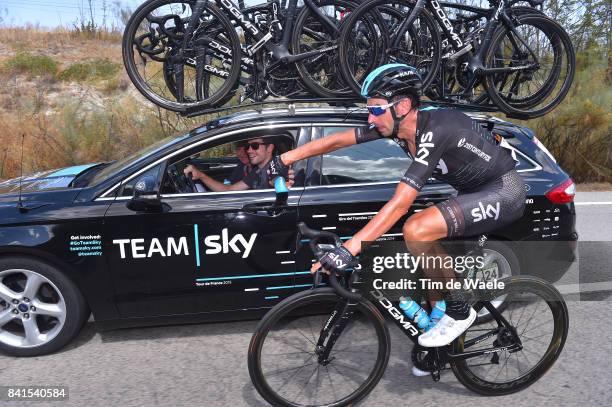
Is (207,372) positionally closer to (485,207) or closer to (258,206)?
(258,206)

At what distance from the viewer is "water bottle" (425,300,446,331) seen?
3127 millimetres

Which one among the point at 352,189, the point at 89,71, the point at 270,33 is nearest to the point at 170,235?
the point at 352,189

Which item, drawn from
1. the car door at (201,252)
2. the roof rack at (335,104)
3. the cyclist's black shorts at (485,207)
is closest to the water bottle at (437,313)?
the cyclist's black shorts at (485,207)

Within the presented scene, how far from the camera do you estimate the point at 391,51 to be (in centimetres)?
459

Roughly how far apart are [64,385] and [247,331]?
4.31ft

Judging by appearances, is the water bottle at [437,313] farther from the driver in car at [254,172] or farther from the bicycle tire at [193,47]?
the bicycle tire at [193,47]

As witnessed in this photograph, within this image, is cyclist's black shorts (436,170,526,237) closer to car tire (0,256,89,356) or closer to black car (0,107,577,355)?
black car (0,107,577,355)

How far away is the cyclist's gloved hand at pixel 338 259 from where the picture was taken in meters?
2.63

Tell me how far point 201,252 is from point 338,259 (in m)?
1.39

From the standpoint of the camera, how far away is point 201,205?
148 inches

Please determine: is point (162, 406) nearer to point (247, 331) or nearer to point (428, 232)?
point (247, 331)

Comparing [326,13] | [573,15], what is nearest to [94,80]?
[573,15]

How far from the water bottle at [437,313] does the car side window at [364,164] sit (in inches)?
45.2

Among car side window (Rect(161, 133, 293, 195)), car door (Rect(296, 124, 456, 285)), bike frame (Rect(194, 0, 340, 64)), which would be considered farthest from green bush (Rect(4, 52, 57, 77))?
car door (Rect(296, 124, 456, 285))
